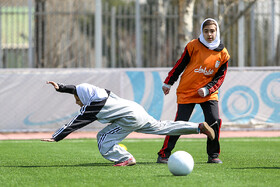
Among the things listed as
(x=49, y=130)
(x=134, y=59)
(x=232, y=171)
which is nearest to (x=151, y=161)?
(x=232, y=171)

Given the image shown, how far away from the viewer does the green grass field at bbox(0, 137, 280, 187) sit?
19.4 feet

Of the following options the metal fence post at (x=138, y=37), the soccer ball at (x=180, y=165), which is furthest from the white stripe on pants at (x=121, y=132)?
the metal fence post at (x=138, y=37)

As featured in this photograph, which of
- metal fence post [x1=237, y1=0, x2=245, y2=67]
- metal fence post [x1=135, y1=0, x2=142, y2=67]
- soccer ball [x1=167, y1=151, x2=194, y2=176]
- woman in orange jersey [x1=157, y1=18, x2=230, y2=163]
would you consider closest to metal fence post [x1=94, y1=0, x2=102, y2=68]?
metal fence post [x1=135, y1=0, x2=142, y2=67]

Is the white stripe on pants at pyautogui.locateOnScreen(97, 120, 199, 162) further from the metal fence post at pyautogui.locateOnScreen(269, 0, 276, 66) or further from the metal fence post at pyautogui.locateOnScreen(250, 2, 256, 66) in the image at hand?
the metal fence post at pyautogui.locateOnScreen(250, 2, 256, 66)

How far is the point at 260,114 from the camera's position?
47.6ft

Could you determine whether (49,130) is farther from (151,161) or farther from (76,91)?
(76,91)

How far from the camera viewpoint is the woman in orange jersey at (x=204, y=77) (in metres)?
7.58

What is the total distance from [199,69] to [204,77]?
0.14 meters

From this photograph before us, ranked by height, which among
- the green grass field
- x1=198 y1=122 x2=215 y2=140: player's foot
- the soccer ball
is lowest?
the green grass field

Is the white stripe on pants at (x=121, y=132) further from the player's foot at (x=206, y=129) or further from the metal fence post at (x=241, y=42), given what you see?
the metal fence post at (x=241, y=42)

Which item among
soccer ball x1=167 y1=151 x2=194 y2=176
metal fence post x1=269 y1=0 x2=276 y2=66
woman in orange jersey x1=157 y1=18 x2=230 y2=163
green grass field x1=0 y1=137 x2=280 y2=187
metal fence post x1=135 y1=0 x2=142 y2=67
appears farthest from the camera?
metal fence post x1=269 y1=0 x2=276 y2=66

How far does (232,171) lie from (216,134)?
981 mm

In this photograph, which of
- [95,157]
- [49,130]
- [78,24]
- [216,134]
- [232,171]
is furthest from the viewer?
[78,24]

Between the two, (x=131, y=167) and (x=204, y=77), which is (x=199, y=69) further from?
(x=131, y=167)
